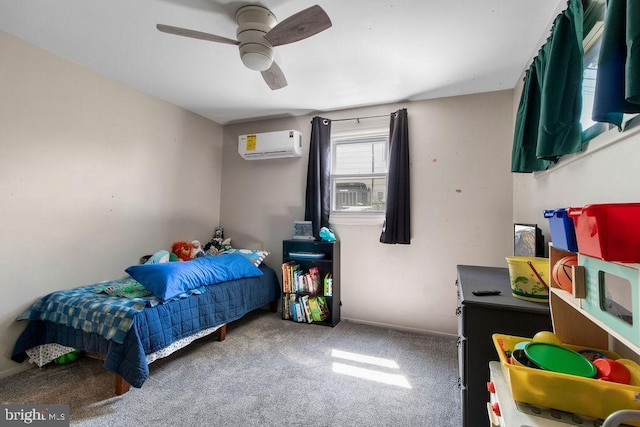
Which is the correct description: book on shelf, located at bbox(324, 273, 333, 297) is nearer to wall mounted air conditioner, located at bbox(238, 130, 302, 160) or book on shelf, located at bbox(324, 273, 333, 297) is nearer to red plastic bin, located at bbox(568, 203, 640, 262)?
wall mounted air conditioner, located at bbox(238, 130, 302, 160)

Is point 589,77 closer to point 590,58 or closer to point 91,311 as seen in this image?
point 590,58

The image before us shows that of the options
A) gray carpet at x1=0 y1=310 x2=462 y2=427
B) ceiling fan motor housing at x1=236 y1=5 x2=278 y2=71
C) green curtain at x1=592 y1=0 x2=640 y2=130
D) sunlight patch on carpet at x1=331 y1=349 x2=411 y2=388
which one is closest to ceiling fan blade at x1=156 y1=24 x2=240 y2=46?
ceiling fan motor housing at x1=236 y1=5 x2=278 y2=71

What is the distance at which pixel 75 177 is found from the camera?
92.8 inches

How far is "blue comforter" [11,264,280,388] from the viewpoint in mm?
1751

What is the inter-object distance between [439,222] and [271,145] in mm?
2082

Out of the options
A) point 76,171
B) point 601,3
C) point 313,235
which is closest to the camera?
point 601,3

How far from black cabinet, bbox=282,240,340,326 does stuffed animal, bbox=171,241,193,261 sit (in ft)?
3.54

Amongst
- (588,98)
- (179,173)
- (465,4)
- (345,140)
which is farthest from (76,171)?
(588,98)

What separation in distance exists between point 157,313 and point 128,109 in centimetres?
205

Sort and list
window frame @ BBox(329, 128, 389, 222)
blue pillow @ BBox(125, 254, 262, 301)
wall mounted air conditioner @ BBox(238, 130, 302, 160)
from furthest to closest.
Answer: wall mounted air conditioner @ BBox(238, 130, 302, 160) → window frame @ BBox(329, 128, 389, 222) → blue pillow @ BBox(125, 254, 262, 301)

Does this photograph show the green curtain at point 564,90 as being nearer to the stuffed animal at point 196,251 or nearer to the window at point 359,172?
the window at point 359,172

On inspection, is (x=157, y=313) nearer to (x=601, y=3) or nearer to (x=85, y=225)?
(x=85, y=225)

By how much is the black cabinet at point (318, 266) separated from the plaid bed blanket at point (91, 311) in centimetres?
144

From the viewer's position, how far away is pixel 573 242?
0.83 metres
